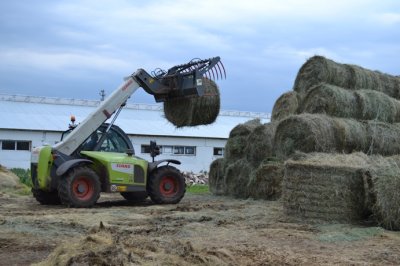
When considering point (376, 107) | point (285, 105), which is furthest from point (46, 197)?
point (376, 107)

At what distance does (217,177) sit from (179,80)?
361cm

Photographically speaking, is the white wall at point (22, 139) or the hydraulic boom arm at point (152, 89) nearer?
the hydraulic boom arm at point (152, 89)

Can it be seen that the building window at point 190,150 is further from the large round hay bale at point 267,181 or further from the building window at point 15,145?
the large round hay bale at point 267,181

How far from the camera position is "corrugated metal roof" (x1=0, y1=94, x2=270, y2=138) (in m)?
34.8

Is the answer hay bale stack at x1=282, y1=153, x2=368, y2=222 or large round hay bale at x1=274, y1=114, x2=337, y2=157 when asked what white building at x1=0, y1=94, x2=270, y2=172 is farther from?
hay bale stack at x1=282, y1=153, x2=368, y2=222

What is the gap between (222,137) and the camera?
3853 cm

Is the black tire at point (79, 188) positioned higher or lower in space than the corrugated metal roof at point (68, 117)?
lower

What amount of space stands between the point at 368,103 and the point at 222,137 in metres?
25.3

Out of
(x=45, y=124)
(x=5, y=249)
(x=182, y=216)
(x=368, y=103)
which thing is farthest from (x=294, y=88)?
(x=45, y=124)

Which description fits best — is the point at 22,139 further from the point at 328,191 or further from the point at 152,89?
the point at 328,191

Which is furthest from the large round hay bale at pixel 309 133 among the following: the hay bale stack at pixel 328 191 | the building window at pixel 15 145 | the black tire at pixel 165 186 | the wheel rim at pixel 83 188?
the building window at pixel 15 145

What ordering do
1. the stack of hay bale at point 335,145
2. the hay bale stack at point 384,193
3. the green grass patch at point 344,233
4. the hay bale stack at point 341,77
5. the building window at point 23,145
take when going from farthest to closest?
the building window at point 23,145 < the hay bale stack at point 341,77 < the stack of hay bale at point 335,145 < the hay bale stack at point 384,193 < the green grass patch at point 344,233

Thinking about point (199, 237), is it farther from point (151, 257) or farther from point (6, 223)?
point (6, 223)

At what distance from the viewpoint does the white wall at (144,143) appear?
32.5 metres
